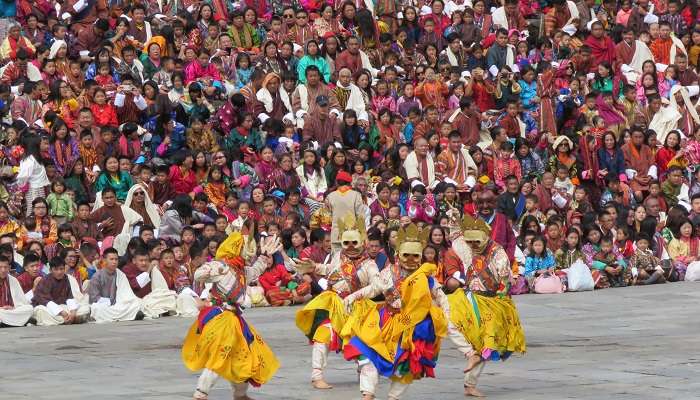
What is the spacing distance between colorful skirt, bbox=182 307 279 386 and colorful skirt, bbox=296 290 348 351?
0.98 meters

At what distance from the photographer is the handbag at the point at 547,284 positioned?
67.7 ft

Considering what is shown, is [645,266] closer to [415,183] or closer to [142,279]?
[415,183]

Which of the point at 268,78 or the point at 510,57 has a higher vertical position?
the point at 510,57

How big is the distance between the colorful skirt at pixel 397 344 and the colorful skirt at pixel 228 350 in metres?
0.71

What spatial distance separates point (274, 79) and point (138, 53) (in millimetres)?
1923

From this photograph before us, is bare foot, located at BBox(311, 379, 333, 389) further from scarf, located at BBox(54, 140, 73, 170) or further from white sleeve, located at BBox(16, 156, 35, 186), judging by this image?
scarf, located at BBox(54, 140, 73, 170)

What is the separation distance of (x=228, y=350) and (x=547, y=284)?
27.5 feet

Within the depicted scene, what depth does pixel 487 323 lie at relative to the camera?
13547mm

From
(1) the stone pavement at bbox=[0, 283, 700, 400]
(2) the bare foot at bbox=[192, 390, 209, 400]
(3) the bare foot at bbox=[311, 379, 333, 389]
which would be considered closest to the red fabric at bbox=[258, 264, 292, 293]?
(1) the stone pavement at bbox=[0, 283, 700, 400]

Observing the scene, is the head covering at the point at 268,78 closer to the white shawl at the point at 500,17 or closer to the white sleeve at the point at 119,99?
the white sleeve at the point at 119,99

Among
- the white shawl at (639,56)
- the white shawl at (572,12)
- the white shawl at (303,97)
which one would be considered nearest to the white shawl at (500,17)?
the white shawl at (572,12)

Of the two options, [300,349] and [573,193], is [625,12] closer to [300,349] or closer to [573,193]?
[573,193]

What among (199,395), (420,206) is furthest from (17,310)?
(420,206)

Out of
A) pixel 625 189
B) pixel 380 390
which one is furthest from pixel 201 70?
pixel 380 390
